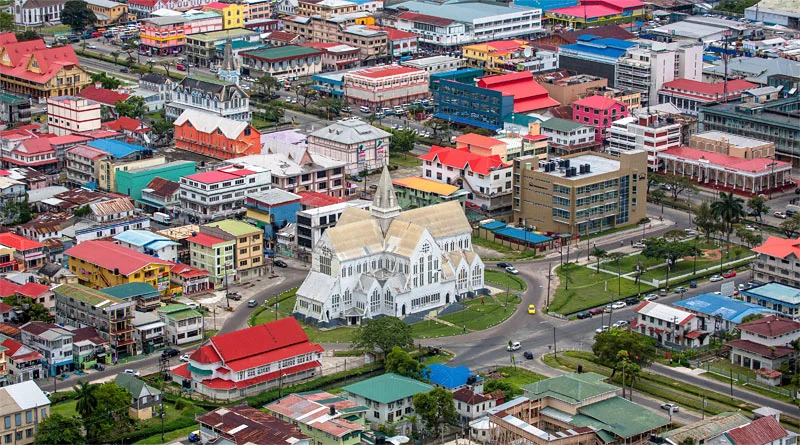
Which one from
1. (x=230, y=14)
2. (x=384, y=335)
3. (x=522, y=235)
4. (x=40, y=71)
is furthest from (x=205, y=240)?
(x=230, y=14)

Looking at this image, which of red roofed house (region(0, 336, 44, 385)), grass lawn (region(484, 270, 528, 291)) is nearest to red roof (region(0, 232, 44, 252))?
red roofed house (region(0, 336, 44, 385))

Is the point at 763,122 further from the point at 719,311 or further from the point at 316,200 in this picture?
the point at 316,200

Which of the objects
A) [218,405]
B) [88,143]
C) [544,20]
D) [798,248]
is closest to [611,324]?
[798,248]

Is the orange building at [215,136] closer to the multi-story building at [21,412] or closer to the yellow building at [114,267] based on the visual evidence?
the yellow building at [114,267]

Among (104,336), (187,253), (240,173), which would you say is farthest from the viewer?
(240,173)

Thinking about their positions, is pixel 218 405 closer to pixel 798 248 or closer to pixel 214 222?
pixel 214 222

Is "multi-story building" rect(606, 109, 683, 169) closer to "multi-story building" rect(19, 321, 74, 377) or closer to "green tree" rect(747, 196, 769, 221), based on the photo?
"green tree" rect(747, 196, 769, 221)

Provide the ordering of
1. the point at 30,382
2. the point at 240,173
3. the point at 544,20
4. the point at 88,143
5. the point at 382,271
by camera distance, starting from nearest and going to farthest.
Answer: the point at 30,382 < the point at 382,271 < the point at 240,173 < the point at 88,143 < the point at 544,20
